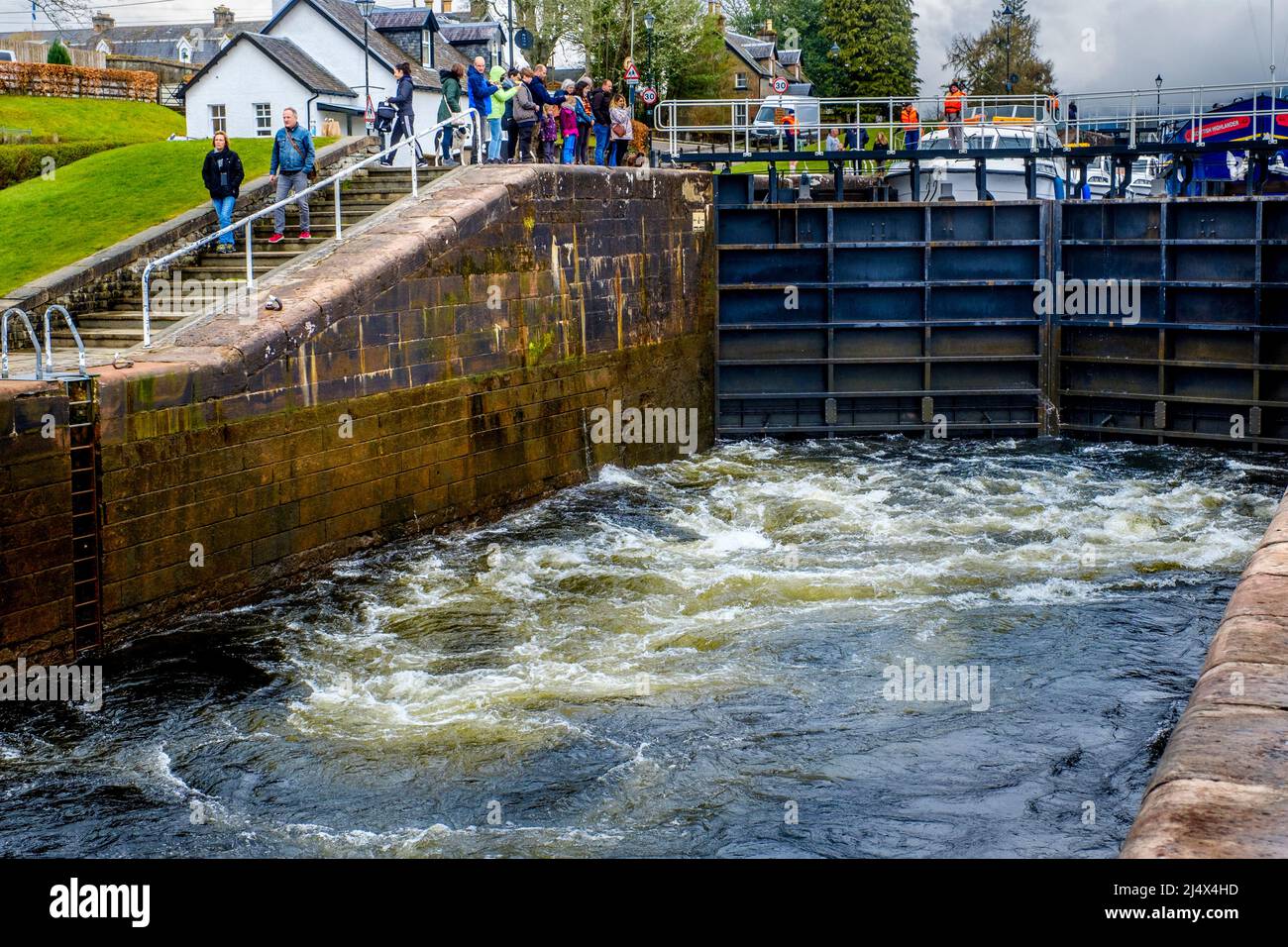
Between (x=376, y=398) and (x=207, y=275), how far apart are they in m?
2.75

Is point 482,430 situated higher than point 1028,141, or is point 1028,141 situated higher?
point 1028,141

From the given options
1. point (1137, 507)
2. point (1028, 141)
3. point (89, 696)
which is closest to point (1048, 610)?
point (1137, 507)

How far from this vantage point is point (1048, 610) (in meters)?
12.5

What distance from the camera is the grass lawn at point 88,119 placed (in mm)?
29438

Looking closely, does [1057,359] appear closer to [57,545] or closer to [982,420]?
[982,420]

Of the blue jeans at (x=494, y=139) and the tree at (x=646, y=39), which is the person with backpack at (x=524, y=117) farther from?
the tree at (x=646, y=39)

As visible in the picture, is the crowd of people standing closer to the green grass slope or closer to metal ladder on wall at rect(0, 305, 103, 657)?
the green grass slope

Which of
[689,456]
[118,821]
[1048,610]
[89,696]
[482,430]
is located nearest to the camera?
[118,821]

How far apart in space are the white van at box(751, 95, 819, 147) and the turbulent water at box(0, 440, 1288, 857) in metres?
7.74

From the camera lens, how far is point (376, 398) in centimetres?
1442

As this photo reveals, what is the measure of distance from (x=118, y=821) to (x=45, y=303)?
312 inches

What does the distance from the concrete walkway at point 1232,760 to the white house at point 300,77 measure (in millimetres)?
31588

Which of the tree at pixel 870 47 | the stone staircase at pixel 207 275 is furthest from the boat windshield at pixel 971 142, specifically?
the tree at pixel 870 47

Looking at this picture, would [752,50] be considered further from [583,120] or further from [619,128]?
[583,120]
